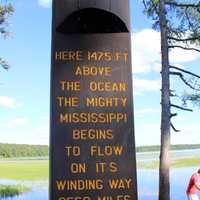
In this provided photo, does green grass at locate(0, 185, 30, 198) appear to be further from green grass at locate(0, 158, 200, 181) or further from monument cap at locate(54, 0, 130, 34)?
monument cap at locate(54, 0, 130, 34)

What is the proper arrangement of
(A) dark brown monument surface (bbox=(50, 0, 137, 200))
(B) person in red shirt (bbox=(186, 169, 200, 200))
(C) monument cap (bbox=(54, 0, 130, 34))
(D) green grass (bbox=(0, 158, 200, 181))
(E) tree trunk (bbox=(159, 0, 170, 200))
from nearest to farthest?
1. (A) dark brown monument surface (bbox=(50, 0, 137, 200))
2. (C) monument cap (bbox=(54, 0, 130, 34))
3. (B) person in red shirt (bbox=(186, 169, 200, 200))
4. (E) tree trunk (bbox=(159, 0, 170, 200))
5. (D) green grass (bbox=(0, 158, 200, 181))

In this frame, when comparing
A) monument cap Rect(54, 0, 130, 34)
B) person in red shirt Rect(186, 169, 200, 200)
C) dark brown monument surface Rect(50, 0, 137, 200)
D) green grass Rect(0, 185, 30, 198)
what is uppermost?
monument cap Rect(54, 0, 130, 34)

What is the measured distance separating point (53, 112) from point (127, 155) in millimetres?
681

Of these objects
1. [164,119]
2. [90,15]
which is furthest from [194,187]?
[90,15]

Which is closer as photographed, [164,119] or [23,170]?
[164,119]

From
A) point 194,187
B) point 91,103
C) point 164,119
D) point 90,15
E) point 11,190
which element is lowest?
point 11,190

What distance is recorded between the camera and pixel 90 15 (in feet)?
16.3

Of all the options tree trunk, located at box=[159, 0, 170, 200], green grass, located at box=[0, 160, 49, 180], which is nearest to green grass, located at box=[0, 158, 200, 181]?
green grass, located at box=[0, 160, 49, 180]

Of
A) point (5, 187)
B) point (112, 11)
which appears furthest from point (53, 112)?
point (5, 187)

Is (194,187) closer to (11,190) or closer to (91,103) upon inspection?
(91,103)

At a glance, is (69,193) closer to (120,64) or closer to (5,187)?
(120,64)

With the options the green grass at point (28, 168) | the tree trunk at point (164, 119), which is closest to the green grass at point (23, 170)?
the green grass at point (28, 168)

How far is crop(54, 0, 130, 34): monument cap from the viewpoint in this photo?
491cm

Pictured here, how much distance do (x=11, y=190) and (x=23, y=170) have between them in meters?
22.0
